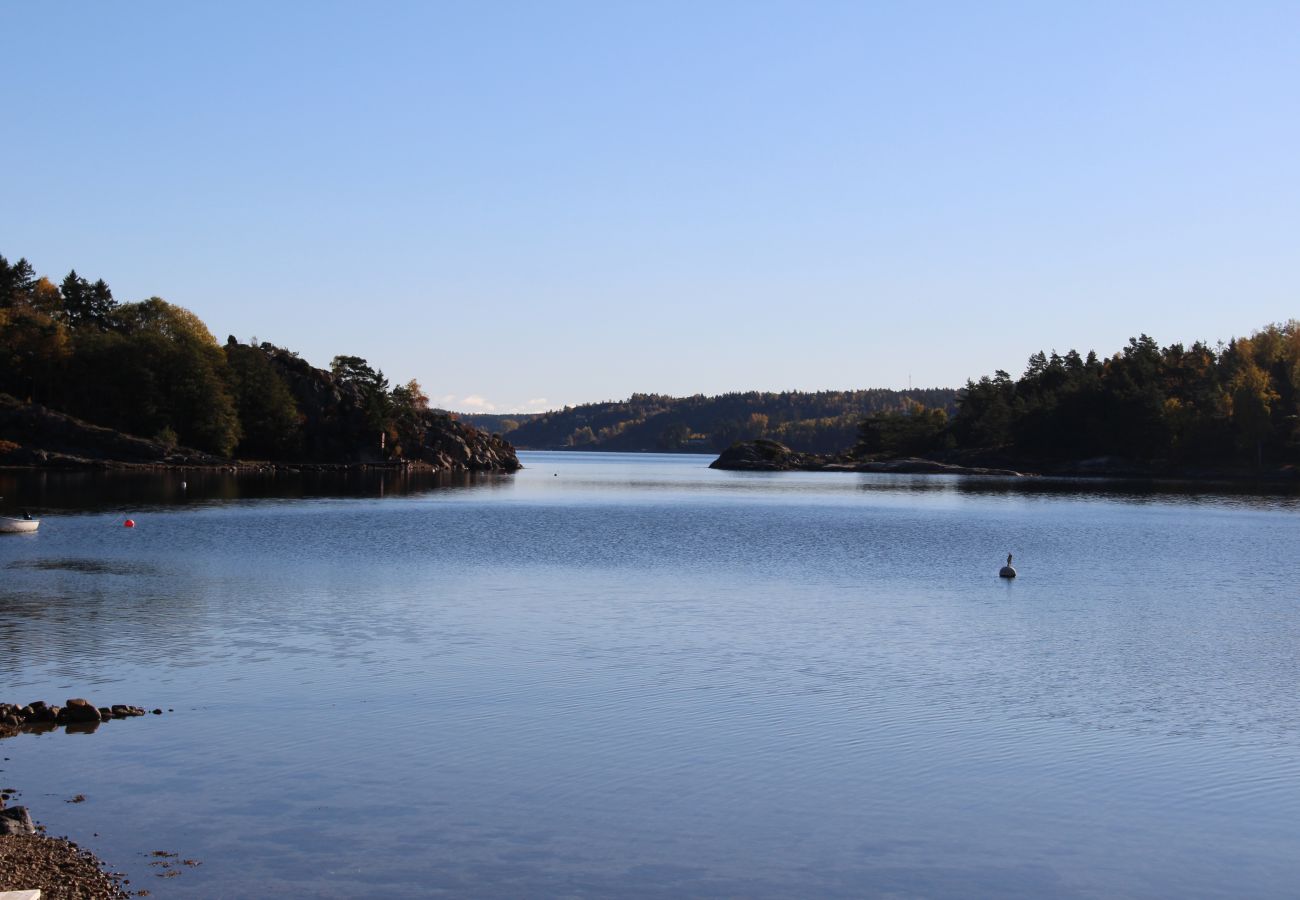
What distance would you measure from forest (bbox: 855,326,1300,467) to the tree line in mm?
98456

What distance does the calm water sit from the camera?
47.5 ft

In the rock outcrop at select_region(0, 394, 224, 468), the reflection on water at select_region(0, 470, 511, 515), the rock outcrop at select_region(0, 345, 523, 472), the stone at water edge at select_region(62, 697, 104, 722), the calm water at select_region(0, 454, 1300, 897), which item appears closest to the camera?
the calm water at select_region(0, 454, 1300, 897)

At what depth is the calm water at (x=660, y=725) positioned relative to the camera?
14.5 meters

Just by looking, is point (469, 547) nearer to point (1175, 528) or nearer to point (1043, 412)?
point (1175, 528)

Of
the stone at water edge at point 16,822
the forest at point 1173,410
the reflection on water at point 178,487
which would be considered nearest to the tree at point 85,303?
the reflection on water at point 178,487

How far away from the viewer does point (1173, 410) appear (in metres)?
163

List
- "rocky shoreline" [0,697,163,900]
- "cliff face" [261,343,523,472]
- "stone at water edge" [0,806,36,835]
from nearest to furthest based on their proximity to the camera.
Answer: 1. "rocky shoreline" [0,697,163,900]
2. "stone at water edge" [0,806,36,835]
3. "cliff face" [261,343,523,472]

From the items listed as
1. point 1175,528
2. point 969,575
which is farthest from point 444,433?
point 969,575

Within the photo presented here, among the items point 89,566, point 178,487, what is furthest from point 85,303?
point 89,566

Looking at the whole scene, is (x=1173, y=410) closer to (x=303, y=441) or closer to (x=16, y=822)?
(x=303, y=441)

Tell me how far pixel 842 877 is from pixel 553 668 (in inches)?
505

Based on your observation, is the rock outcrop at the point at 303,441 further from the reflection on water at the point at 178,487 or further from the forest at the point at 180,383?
the reflection on water at the point at 178,487

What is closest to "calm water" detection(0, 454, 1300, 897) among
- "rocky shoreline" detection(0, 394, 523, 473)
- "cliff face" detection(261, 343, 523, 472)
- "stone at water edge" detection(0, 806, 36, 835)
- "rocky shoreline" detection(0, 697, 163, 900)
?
"rocky shoreline" detection(0, 697, 163, 900)

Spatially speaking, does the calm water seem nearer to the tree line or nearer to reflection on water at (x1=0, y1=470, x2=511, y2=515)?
reflection on water at (x1=0, y1=470, x2=511, y2=515)
